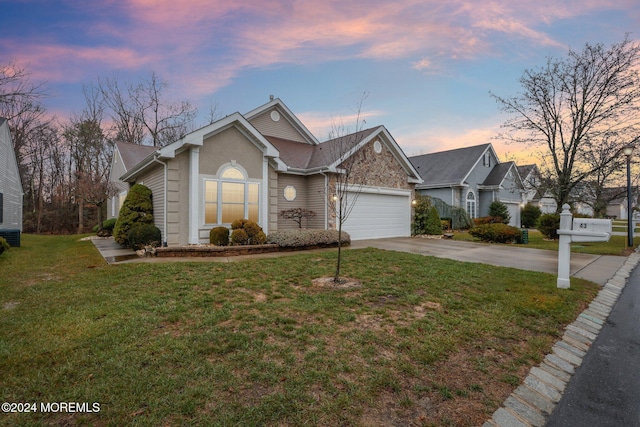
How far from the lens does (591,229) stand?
577 cm

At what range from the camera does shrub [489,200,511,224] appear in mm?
22314

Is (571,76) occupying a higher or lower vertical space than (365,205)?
higher

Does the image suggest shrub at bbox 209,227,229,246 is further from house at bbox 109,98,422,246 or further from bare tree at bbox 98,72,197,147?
bare tree at bbox 98,72,197,147

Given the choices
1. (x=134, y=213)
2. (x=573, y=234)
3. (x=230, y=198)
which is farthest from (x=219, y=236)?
(x=573, y=234)

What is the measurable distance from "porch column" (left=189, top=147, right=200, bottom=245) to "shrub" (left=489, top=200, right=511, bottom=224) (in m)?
21.2

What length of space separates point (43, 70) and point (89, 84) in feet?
57.4

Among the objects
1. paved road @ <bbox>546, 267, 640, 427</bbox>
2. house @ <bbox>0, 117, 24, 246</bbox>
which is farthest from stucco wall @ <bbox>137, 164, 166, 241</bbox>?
paved road @ <bbox>546, 267, 640, 427</bbox>

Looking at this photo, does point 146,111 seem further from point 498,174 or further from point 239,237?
point 498,174

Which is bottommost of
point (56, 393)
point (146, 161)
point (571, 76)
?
point (56, 393)

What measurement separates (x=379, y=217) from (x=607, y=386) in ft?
39.4

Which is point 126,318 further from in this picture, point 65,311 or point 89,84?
point 89,84

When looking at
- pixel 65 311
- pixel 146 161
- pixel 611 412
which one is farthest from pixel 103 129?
pixel 611 412

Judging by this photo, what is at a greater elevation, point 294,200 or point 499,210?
point 294,200

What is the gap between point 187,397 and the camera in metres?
2.32
